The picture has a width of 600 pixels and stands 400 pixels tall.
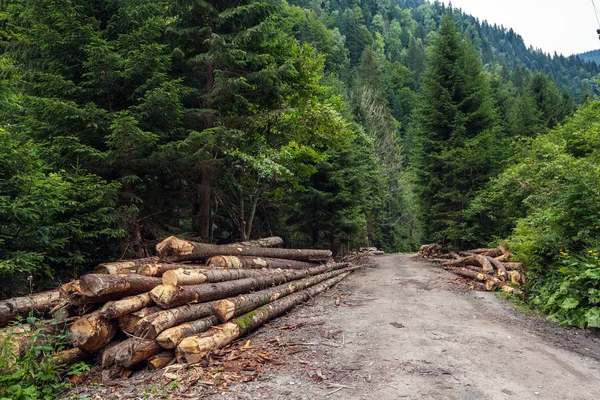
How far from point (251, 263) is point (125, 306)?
3627 mm

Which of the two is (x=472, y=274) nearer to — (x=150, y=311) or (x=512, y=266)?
(x=512, y=266)

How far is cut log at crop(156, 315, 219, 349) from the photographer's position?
14.5ft

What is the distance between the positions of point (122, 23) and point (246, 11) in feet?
11.1

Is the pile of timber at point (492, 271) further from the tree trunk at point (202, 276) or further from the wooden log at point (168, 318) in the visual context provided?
the wooden log at point (168, 318)

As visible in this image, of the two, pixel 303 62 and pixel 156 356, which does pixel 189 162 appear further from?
pixel 303 62

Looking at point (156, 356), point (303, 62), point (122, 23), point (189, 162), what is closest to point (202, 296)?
point (156, 356)

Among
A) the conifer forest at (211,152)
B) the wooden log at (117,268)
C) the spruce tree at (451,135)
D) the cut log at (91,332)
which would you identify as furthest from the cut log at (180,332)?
the spruce tree at (451,135)

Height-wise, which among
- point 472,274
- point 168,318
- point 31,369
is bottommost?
point 472,274

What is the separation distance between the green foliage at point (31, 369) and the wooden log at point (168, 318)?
828mm

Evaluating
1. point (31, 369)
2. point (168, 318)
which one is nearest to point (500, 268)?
point (168, 318)

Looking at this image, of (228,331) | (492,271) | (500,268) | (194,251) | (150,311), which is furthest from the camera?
(492,271)

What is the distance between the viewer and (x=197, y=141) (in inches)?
313

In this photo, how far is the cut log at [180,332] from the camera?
14.5 ft

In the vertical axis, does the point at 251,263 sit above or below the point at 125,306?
above
